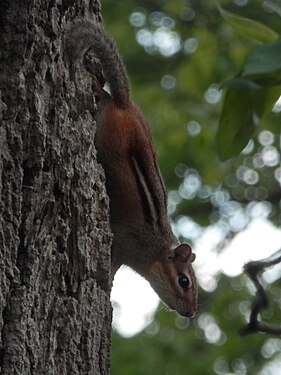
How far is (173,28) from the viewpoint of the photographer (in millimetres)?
8469

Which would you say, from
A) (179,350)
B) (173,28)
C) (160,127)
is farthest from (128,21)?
(179,350)

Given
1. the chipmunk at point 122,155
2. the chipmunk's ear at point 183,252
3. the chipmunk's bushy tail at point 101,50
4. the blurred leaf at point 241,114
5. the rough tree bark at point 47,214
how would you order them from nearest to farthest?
1. the blurred leaf at point 241,114
2. the rough tree bark at point 47,214
3. the chipmunk's bushy tail at point 101,50
4. the chipmunk at point 122,155
5. the chipmunk's ear at point 183,252

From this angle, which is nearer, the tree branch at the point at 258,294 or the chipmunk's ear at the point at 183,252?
the tree branch at the point at 258,294

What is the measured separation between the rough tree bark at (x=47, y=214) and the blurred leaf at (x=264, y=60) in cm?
81

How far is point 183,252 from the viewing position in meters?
3.29

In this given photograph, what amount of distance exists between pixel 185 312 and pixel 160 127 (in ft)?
15.8

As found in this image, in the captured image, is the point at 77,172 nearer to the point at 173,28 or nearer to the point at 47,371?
the point at 47,371

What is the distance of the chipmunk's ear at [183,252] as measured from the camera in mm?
3258

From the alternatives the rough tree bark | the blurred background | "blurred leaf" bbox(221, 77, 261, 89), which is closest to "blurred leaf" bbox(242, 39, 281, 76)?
"blurred leaf" bbox(221, 77, 261, 89)

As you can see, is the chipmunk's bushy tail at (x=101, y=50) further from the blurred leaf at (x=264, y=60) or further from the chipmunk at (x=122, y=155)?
the blurred leaf at (x=264, y=60)

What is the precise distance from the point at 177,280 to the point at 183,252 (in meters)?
0.15

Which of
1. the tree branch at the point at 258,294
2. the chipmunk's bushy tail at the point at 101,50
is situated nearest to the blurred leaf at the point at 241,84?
the tree branch at the point at 258,294

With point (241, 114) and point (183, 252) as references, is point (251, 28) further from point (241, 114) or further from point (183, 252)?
point (183, 252)

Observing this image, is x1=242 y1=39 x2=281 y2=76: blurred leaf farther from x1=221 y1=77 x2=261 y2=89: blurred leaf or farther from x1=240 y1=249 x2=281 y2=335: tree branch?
x1=240 y1=249 x2=281 y2=335: tree branch
